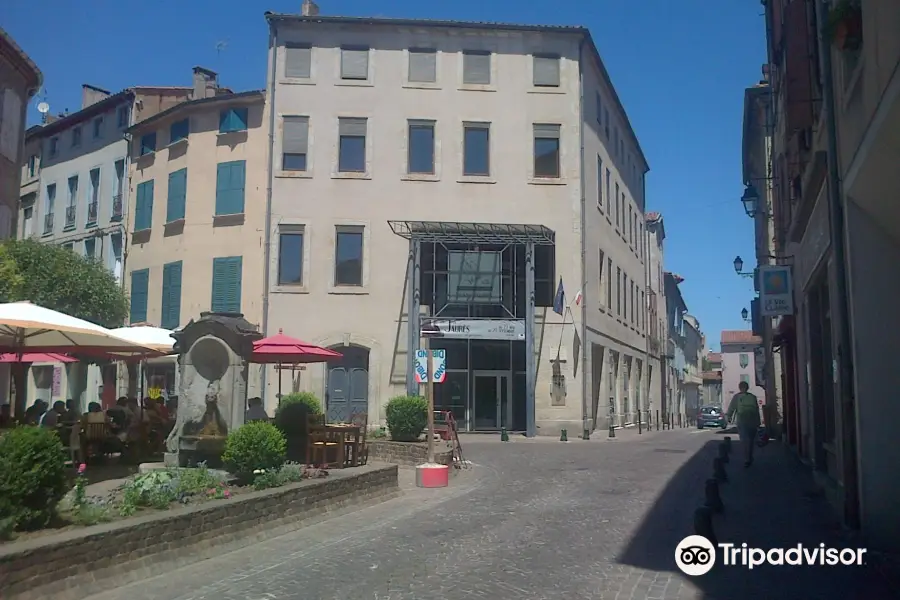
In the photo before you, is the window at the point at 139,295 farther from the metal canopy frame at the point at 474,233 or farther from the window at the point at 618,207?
the window at the point at 618,207

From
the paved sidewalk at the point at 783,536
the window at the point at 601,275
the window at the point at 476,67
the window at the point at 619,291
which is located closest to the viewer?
the paved sidewalk at the point at 783,536

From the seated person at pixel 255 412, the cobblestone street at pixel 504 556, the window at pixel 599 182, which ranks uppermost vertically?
the window at pixel 599 182

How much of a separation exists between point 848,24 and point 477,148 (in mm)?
21456

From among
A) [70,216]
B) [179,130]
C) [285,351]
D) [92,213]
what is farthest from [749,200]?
[70,216]

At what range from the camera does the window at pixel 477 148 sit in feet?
95.4

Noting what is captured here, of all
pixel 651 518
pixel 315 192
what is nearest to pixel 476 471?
pixel 651 518

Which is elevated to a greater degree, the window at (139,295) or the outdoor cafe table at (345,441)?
the window at (139,295)

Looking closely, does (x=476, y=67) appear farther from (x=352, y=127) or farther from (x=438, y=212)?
(x=438, y=212)

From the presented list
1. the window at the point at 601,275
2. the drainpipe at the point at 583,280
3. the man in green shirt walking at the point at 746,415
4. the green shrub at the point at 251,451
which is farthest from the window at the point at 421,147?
the green shrub at the point at 251,451

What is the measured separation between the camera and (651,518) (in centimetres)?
1091

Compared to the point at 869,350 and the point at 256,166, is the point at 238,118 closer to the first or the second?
the point at 256,166

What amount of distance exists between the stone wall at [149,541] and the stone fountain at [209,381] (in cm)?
218

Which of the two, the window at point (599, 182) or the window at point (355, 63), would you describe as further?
the window at point (599, 182)

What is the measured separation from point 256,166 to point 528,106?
32.0 ft
